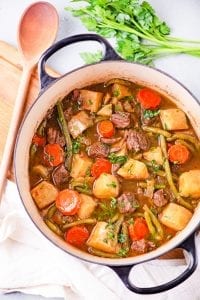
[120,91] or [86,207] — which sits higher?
[120,91]

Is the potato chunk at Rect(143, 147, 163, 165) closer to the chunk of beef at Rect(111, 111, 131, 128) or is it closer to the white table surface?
the chunk of beef at Rect(111, 111, 131, 128)

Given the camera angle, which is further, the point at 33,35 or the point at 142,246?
the point at 33,35

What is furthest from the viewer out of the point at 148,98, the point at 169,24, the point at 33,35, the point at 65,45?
the point at 169,24

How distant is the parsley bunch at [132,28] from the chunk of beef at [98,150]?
485 millimetres

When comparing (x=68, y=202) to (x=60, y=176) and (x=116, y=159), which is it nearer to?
(x=60, y=176)

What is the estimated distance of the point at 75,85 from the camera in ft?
10.6

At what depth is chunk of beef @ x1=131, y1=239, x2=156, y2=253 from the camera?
3.04 m

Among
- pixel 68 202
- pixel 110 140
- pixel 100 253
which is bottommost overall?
pixel 100 253

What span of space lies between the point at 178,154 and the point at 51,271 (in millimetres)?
819

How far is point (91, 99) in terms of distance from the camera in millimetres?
3227

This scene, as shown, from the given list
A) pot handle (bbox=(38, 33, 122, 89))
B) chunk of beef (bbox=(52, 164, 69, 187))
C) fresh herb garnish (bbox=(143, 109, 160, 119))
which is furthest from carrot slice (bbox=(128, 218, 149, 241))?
pot handle (bbox=(38, 33, 122, 89))

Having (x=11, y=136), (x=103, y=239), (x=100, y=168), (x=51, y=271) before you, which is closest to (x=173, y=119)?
(x=100, y=168)

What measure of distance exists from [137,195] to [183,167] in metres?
0.26

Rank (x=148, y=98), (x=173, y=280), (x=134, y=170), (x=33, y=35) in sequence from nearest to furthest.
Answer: (x=173, y=280) < (x=134, y=170) < (x=148, y=98) < (x=33, y=35)
